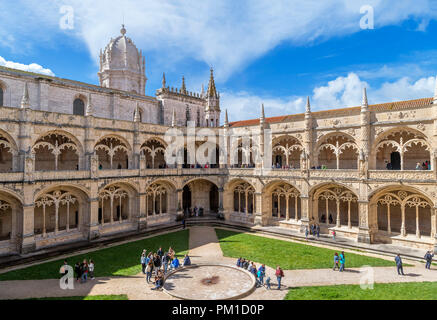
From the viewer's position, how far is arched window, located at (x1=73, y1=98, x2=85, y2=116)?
29.0m

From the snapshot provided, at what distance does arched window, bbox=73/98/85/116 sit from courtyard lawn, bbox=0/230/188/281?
1514 cm

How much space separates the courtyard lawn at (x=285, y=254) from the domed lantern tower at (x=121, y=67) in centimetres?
2656

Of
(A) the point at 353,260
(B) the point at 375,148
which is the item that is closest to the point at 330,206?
(B) the point at 375,148

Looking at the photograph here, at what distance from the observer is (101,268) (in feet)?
59.0

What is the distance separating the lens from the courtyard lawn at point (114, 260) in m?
17.1

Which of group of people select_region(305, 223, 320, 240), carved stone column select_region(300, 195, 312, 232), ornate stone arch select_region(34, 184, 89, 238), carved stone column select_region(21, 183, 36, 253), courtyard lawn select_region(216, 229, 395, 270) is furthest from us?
carved stone column select_region(300, 195, 312, 232)

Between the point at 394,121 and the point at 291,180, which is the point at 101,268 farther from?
the point at 394,121

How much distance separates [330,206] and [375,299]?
1645cm

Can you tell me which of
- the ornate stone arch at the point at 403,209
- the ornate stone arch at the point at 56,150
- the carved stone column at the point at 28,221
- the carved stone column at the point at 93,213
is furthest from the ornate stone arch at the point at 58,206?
the ornate stone arch at the point at 403,209

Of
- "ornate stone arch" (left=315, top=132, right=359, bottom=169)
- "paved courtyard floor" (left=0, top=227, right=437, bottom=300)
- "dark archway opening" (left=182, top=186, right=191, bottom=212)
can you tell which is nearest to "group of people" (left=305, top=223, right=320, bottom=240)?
"ornate stone arch" (left=315, top=132, right=359, bottom=169)

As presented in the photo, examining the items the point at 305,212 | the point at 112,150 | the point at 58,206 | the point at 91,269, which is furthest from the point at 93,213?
the point at 305,212

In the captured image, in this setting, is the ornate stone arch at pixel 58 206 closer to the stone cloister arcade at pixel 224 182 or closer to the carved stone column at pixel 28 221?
the stone cloister arcade at pixel 224 182

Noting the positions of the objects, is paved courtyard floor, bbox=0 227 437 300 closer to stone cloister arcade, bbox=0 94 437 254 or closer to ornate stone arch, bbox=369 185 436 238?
ornate stone arch, bbox=369 185 436 238
